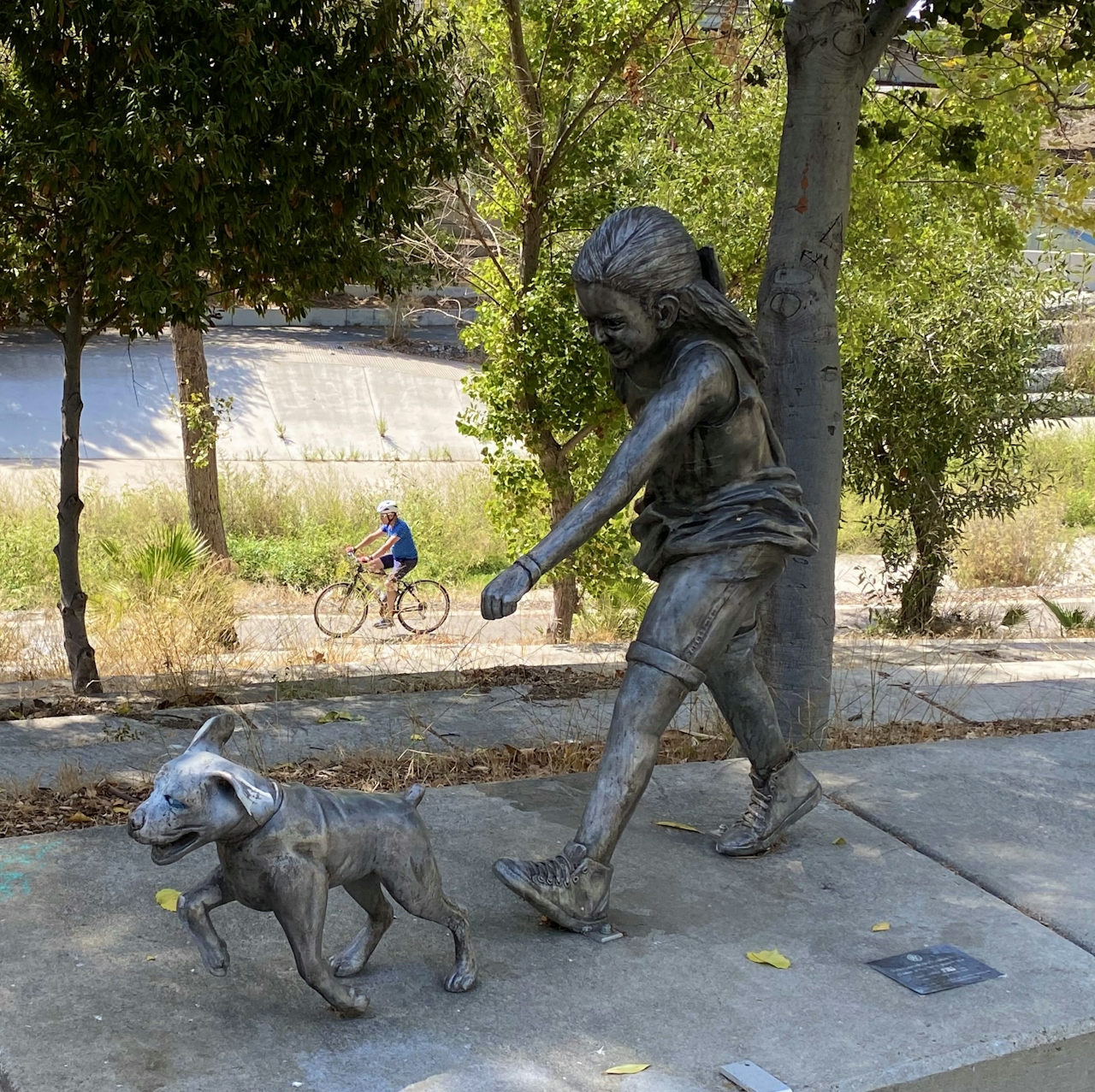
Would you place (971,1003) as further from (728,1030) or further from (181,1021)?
(181,1021)

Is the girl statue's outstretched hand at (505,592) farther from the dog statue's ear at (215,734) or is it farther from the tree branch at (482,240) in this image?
the tree branch at (482,240)

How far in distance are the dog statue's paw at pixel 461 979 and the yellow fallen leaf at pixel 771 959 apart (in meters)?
0.77

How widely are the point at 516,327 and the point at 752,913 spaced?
8400 millimetres

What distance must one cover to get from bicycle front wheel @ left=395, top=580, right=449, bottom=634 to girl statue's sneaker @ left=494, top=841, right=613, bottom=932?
10963mm

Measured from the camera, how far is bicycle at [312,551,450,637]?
1519cm

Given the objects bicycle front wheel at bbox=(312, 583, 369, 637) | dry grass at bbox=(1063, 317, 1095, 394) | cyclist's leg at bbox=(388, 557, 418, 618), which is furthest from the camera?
dry grass at bbox=(1063, 317, 1095, 394)

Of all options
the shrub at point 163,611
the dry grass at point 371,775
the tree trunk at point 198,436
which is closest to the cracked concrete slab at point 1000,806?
the dry grass at point 371,775

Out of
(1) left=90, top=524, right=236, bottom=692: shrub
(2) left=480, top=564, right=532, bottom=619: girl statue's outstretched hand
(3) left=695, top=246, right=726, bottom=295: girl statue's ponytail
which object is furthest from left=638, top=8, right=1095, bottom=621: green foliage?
(1) left=90, top=524, right=236, bottom=692: shrub

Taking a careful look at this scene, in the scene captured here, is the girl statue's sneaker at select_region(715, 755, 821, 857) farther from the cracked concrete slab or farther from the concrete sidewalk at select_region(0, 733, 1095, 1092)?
the cracked concrete slab

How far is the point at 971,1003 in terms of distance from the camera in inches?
129

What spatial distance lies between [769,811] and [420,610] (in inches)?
443

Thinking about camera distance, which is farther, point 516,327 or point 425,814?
point 516,327

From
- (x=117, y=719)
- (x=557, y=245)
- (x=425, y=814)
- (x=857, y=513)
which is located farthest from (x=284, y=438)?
→ (x=425, y=814)

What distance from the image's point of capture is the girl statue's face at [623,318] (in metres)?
3.65
